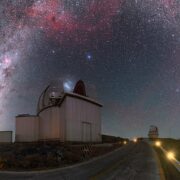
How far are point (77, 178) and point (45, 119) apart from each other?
43516 mm

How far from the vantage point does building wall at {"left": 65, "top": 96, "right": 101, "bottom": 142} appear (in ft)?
147

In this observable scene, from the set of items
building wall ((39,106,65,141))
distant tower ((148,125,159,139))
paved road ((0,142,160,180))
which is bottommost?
distant tower ((148,125,159,139))

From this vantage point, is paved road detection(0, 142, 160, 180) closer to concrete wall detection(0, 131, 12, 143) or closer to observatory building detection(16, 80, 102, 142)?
observatory building detection(16, 80, 102, 142)

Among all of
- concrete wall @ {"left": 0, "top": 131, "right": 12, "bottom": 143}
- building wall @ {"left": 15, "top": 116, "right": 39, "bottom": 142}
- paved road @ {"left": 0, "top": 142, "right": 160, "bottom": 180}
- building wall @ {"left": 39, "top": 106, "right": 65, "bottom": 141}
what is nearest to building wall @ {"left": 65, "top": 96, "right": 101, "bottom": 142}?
building wall @ {"left": 39, "top": 106, "right": 65, "bottom": 141}

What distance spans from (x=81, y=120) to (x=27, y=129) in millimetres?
17761

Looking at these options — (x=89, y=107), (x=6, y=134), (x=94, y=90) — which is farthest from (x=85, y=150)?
(x=6, y=134)

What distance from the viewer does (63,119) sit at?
46031 millimetres

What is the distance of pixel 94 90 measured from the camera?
217ft

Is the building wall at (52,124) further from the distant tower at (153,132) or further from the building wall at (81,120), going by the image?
the distant tower at (153,132)

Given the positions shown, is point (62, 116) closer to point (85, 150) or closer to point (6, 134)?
point (85, 150)

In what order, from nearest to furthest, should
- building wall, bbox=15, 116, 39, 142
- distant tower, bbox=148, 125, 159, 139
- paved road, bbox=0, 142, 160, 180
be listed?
paved road, bbox=0, 142, 160, 180 → building wall, bbox=15, 116, 39, 142 → distant tower, bbox=148, 125, 159, 139

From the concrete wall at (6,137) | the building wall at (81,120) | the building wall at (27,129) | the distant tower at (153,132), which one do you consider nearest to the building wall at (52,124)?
the building wall at (27,129)

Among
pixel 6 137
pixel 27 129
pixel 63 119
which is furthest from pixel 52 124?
pixel 6 137

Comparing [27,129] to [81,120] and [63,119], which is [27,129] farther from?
[81,120]
